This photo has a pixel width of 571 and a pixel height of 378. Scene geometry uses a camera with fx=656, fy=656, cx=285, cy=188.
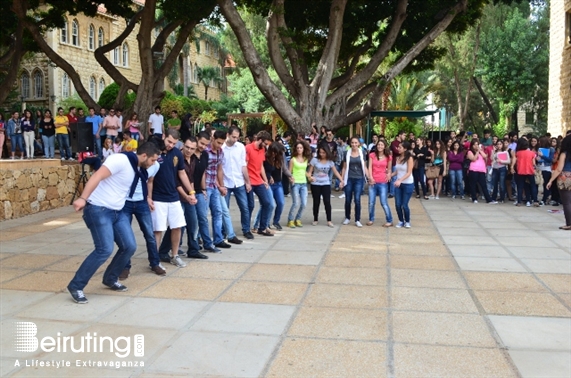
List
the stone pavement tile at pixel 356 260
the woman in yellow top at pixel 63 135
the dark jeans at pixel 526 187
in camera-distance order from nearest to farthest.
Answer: the stone pavement tile at pixel 356 260 → the dark jeans at pixel 526 187 → the woman in yellow top at pixel 63 135

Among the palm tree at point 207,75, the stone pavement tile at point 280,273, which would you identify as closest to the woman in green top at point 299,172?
the stone pavement tile at point 280,273

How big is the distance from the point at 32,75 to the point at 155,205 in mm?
40812

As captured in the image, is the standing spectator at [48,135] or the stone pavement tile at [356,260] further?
the standing spectator at [48,135]

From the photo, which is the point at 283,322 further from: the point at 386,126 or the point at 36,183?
the point at 386,126

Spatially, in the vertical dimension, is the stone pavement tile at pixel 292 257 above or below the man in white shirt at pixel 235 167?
below

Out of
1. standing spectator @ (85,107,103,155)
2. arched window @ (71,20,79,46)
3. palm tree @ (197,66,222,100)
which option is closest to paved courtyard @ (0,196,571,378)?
standing spectator @ (85,107,103,155)

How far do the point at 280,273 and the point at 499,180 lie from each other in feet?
34.3

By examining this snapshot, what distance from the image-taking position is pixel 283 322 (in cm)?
598

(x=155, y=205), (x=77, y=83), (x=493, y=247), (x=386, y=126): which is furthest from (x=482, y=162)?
(x=386, y=126)

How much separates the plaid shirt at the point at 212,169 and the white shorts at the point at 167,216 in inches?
54.2

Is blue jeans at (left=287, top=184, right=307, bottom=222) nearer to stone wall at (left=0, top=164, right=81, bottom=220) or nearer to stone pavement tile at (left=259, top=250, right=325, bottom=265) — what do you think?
stone pavement tile at (left=259, top=250, right=325, bottom=265)

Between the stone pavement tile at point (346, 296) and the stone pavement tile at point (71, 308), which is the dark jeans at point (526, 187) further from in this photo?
the stone pavement tile at point (71, 308)

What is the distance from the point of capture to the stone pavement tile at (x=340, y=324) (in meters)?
5.62

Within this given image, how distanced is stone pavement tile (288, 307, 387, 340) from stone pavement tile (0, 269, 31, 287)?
3.66 m
